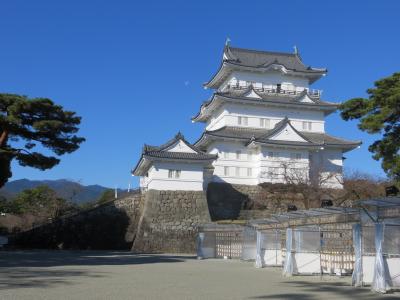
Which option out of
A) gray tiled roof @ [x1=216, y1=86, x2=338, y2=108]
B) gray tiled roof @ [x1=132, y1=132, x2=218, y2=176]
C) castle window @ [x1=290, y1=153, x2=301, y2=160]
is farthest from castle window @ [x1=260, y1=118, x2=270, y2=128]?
gray tiled roof @ [x1=132, y1=132, x2=218, y2=176]

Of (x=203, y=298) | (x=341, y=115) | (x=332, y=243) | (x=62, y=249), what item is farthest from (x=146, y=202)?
(x=203, y=298)

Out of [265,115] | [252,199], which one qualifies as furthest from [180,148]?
[265,115]

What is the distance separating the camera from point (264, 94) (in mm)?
37594

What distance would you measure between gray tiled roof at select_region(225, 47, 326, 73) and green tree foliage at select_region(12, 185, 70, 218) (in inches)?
740

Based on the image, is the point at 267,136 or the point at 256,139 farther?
the point at 267,136

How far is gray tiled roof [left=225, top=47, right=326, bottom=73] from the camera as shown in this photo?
128 ft

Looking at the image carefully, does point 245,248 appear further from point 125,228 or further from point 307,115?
point 307,115

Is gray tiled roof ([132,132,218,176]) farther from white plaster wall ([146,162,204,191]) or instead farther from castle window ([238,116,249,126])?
castle window ([238,116,249,126])

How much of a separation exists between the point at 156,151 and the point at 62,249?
8.39 metres

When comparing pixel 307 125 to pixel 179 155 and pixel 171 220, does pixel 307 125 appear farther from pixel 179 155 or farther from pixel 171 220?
pixel 171 220

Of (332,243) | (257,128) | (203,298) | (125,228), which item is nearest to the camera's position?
(203,298)

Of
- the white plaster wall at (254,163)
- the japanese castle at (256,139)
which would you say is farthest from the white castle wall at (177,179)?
the white plaster wall at (254,163)

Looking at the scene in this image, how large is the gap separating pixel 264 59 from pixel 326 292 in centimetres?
3221

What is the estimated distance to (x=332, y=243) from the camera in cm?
2002
